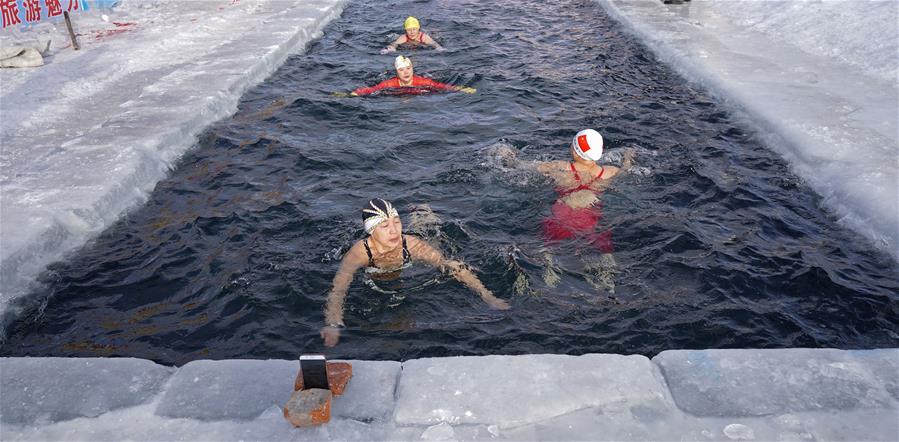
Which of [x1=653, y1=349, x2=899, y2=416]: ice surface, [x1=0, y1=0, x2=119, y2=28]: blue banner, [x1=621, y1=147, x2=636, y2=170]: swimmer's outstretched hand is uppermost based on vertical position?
[x1=0, y1=0, x2=119, y2=28]: blue banner

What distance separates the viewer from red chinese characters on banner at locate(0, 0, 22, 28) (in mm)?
11328

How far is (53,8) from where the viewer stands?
12.0 meters

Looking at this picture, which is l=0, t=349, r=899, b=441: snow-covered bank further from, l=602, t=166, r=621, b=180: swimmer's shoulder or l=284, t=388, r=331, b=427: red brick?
l=602, t=166, r=621, b=180: swimmer's shoulder

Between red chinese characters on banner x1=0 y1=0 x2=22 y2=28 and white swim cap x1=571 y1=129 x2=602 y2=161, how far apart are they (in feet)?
35.9

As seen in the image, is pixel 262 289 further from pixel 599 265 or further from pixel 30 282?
pixel 599 265

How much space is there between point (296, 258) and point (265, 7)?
11.5 metres

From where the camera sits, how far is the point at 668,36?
1223 centimetres

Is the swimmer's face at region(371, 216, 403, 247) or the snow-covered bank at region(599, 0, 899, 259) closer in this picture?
the swimmer's face at region(371, 216, 403, 247)

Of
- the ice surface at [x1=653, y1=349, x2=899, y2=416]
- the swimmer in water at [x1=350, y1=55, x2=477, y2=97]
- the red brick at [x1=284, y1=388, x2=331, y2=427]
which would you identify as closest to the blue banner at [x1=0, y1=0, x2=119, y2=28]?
the swimmer in water at [x1=350, y1=55, x2=477, y2=97]

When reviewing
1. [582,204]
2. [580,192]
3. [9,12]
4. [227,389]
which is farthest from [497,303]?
[9,12]

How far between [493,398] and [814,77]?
858 cm

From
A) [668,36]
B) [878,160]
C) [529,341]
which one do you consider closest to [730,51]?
[668,36]

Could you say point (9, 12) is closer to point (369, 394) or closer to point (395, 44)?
point (395, 44)

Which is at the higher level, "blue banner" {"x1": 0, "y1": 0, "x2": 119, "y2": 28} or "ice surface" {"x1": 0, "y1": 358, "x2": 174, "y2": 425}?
"blue banner" {"x1": 0, "y1": 0, "x2": 119, "y2": 28}
